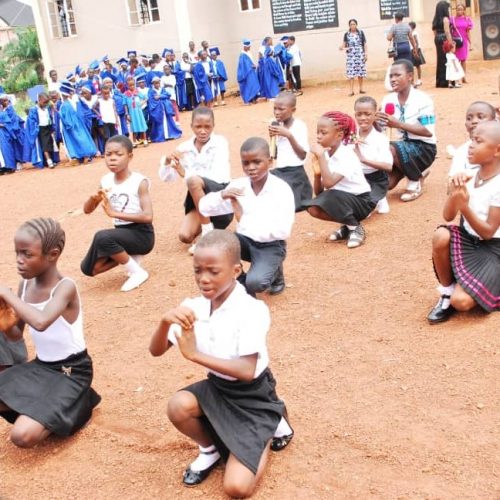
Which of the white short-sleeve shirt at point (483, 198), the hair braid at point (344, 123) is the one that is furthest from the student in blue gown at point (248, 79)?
the white short-sleeve shirt at point (483, 198)

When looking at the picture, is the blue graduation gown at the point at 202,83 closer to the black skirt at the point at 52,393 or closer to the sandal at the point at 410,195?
the sandal at the point at 410,195

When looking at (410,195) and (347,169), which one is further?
(410,195)

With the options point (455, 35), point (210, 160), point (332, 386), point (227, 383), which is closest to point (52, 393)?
point (227, 383)

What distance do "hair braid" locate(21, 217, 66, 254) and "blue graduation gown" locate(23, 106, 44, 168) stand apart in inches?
404

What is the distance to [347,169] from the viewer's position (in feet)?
19.2

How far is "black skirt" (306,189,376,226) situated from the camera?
588cm

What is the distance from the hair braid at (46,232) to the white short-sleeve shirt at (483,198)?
7.96ft

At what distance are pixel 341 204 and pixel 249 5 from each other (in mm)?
14520

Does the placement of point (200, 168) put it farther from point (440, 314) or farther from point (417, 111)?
point (440, 314)

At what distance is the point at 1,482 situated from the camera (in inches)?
129

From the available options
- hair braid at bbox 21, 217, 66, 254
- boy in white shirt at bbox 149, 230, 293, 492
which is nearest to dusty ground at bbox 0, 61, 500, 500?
boy in white shirt at bbox 149, 230, 293, 492

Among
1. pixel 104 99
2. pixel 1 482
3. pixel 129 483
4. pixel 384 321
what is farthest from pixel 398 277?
pixel 104 99

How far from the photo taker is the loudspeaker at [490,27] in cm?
1577

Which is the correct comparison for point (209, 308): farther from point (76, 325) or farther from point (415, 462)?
point (415, 462)
